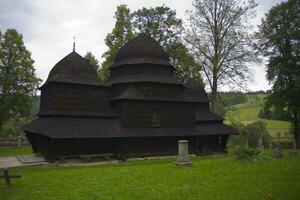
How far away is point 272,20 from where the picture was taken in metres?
33.5

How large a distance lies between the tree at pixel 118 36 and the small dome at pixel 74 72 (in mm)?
11239

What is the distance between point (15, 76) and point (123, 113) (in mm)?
17808

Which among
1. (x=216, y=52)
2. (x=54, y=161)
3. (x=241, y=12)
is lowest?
(x=54, y=161)

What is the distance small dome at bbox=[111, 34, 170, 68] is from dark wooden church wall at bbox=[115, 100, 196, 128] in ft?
13.0

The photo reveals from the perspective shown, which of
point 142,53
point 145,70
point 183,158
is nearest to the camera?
point 183,158

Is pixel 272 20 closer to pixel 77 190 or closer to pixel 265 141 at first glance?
pixel 265 141

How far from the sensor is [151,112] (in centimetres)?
2295

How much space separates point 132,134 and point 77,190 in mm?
11320

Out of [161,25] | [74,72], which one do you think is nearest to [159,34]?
[161,25]

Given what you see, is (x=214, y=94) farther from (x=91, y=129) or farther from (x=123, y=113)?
(x=91, y=129)

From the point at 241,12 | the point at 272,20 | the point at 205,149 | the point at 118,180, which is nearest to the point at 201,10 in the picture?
the point at 241,12

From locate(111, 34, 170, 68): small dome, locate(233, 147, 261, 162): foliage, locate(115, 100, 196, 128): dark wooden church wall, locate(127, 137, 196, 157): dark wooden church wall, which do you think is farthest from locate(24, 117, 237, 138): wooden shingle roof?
locate(233, 147, 261, 162): foliage

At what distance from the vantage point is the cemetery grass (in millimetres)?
9172

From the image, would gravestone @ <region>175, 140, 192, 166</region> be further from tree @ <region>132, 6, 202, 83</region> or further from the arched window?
tree @ <region>132, 6, 202, 83</region>
